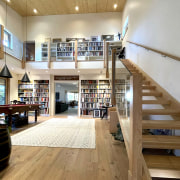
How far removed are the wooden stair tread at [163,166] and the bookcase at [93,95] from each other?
5.74 metres

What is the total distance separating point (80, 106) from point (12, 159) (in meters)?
5.35

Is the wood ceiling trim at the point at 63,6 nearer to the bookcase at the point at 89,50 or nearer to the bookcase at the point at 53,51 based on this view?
the bookcase at the point at 89,50

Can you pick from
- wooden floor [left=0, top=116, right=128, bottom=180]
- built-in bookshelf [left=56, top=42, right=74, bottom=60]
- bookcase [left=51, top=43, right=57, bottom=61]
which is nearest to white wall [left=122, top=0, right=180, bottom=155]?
wooden floor [left=0, top=116, right=128, bottom=180]

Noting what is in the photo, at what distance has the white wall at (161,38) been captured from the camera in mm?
2258

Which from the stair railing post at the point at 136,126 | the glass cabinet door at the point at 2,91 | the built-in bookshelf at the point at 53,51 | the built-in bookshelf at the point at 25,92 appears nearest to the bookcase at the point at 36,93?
the built-in bookshelf at the point at 25,92

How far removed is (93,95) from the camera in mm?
7438

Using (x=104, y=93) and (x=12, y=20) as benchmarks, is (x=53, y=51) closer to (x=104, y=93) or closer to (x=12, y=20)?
(x=12, y=20)

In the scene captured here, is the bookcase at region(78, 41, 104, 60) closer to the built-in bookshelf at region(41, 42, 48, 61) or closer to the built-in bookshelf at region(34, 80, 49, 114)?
the built-in bookshelf at region(41, 42, 48, 61)

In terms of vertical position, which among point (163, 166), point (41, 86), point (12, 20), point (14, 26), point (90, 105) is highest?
point (12, 20)

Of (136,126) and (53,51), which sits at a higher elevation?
(53,51)

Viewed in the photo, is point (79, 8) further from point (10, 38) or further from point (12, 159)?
point (12, 159)

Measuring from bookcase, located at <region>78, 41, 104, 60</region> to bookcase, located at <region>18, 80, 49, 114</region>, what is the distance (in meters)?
2.98

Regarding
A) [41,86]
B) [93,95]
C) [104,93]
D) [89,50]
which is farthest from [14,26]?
[104,93]

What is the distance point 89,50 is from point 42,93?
4002mm
